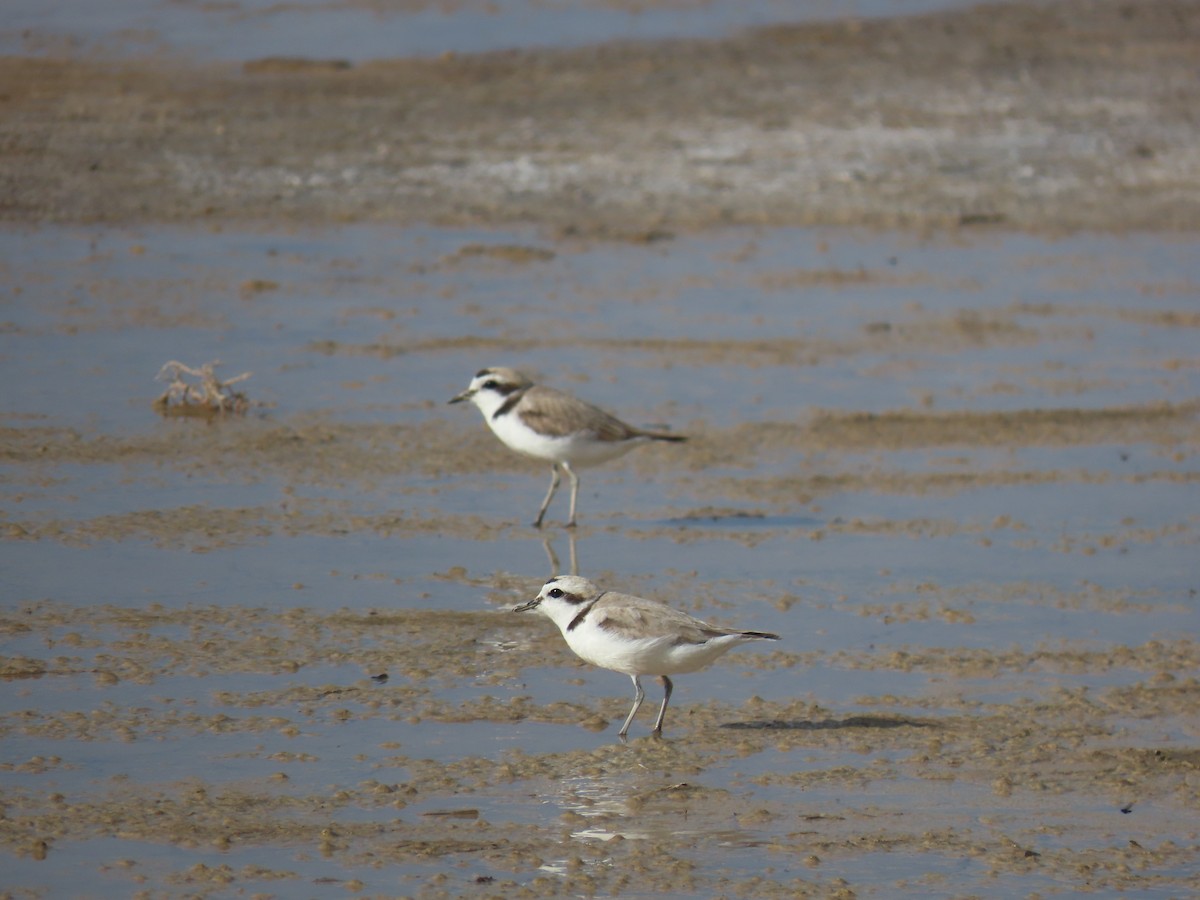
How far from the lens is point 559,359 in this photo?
13.7 metres

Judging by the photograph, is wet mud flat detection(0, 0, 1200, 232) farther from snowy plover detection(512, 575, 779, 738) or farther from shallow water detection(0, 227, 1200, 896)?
snowy plover detection(512, 575, 779, 738)

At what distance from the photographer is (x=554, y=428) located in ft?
34.9

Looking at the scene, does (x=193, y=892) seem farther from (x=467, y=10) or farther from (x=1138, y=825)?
(x=467, y=10)

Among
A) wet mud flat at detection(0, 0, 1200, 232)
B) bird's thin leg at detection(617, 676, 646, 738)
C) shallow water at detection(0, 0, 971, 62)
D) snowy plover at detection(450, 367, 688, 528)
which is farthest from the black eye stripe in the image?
shallow water at detection(0, 0, 971, 62)

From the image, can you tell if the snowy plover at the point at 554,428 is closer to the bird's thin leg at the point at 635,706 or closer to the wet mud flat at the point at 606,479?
the wet mud flat at the point at 606,479

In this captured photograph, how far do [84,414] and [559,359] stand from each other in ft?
11.7

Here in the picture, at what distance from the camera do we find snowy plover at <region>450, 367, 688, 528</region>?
10.6 meters

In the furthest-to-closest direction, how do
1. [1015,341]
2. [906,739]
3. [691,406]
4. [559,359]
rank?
[1015,341]
[559,359]
[691,406]
[906,739]

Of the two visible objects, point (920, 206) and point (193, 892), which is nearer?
point (193, 892)

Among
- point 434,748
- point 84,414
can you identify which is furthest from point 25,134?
point 434,748

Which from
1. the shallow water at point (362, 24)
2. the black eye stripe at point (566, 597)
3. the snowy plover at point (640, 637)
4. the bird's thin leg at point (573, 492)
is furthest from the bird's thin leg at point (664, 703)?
the shallow water at point (362, 24)

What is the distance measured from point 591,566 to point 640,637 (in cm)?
255

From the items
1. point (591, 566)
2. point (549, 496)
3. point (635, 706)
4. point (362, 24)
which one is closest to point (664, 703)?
point (635, 706)

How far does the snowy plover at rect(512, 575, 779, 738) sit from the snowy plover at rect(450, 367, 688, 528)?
2998 millimetres
